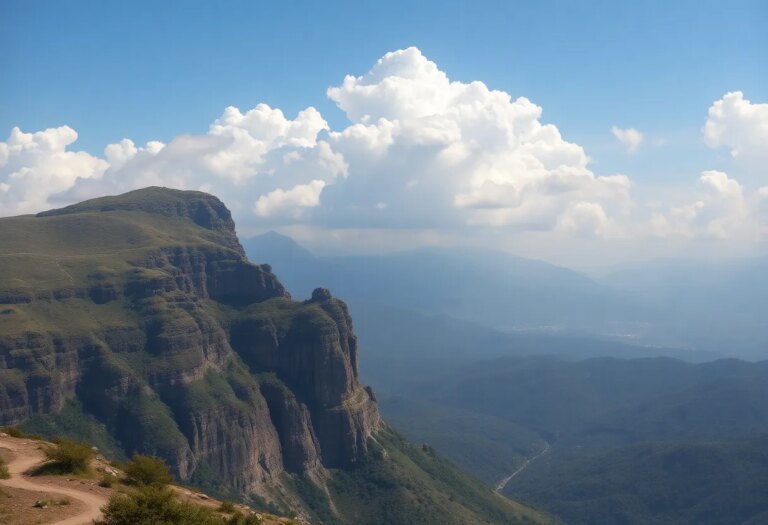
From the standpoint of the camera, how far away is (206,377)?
5920 inches

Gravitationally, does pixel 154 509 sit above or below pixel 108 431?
above

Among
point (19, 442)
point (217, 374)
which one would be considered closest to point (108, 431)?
point (217, 374)

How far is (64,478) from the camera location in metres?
39.1

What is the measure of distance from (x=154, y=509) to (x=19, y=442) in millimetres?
23987

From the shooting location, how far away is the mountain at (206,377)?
12850cm

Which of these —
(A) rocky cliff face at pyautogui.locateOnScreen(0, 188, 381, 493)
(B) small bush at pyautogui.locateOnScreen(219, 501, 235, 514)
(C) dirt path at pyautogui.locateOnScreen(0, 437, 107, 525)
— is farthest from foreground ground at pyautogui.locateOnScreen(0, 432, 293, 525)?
(A) rocky cliff face at pyautogui.locateOnScreen(0, 188, 381, 493)

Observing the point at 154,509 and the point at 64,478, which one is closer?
the point at 154,509

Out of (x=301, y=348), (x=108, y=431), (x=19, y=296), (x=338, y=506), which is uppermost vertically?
(x=19, y=296)

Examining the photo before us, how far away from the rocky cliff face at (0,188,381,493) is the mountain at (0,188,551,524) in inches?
13.4

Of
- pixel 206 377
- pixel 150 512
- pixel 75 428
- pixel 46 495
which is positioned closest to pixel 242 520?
pixel 150 512

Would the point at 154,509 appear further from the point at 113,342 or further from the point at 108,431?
the point at 113,342

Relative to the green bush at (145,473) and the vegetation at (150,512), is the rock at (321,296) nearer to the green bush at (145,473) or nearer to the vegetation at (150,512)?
the green bush at (145,473)

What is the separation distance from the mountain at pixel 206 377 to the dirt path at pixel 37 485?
87.0 m

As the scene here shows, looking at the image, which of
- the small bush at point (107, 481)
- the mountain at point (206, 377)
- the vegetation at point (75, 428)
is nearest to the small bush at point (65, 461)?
the small bush at point (107, 481)
